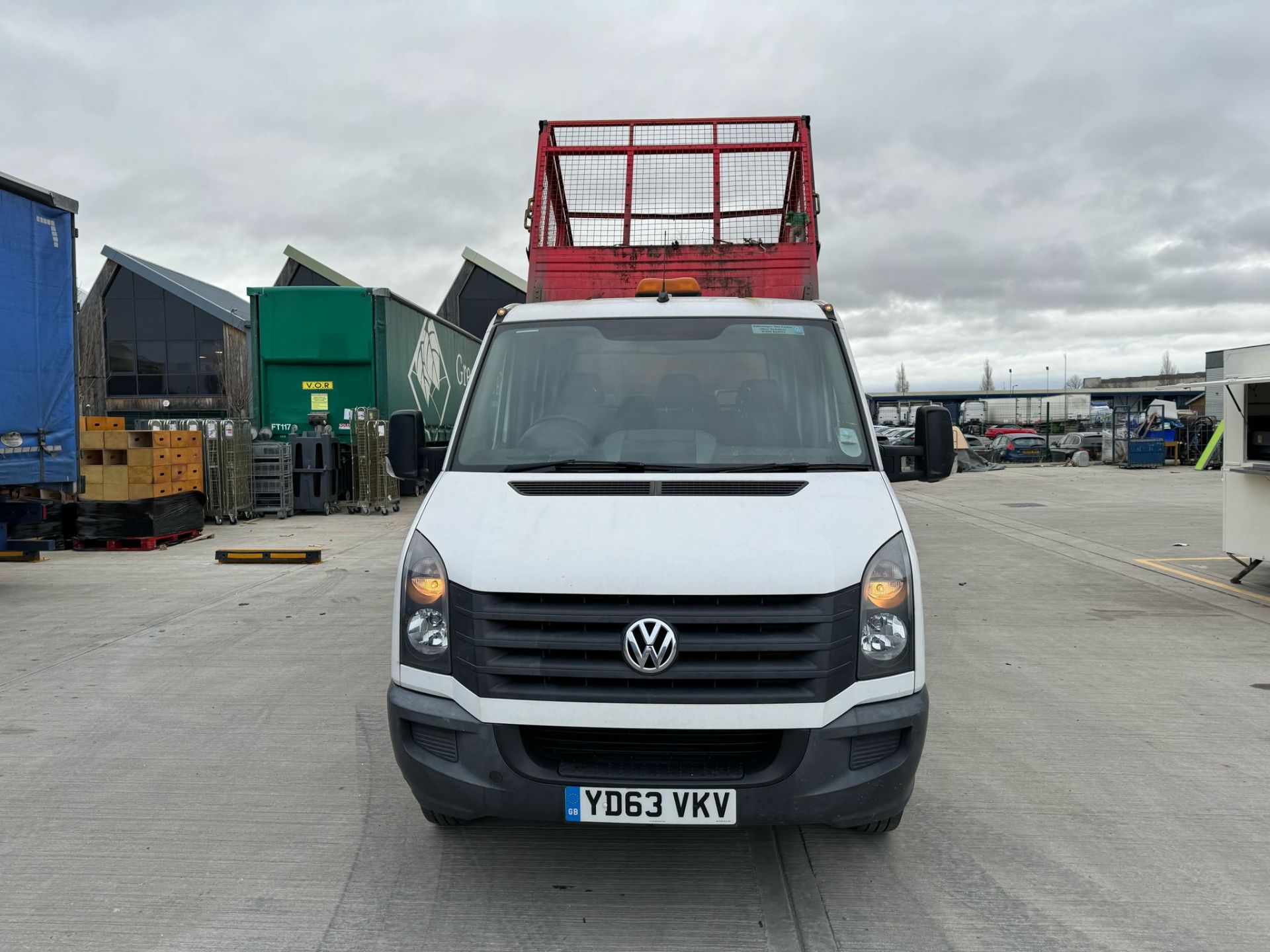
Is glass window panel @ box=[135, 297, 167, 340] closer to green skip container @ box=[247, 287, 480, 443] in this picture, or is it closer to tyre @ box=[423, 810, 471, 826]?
green skip container @ box=[247, 287, 480, 443]

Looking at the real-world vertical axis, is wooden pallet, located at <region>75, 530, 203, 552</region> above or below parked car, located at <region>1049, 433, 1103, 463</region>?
below

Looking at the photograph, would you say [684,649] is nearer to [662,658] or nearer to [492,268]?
[662,658]

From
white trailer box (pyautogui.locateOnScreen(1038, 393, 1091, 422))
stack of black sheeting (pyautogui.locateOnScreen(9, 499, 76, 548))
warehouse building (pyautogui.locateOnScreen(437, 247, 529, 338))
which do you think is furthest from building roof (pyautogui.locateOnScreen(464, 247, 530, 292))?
white trailer box (pyautogui.locateOnScreen(1038, 393, 1091, 422))

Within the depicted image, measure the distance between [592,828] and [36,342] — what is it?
785cm

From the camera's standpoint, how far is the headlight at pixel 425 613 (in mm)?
3049

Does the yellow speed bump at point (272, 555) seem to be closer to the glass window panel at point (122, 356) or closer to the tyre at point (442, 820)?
the tyre at point (442, 820)

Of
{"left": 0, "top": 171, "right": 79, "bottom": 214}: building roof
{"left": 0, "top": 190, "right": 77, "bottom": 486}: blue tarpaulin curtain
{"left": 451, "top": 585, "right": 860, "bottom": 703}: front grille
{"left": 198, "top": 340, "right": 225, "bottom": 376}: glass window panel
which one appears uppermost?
{"left": 198, "top": 340, "right": 225, "bottom": 376}: glass window panel

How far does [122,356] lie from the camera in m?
37.1

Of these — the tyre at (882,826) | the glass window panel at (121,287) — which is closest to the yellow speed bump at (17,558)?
the tyre at (882,826)

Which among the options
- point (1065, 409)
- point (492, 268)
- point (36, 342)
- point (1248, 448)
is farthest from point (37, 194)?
point (1065, 409)

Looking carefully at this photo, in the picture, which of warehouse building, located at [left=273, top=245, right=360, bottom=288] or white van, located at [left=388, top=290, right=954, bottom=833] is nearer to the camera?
white van, located at [left=388, top=290, right=954, bottom=833]

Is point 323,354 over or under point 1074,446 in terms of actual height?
over

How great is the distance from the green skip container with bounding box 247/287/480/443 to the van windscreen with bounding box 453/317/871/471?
1310 cm

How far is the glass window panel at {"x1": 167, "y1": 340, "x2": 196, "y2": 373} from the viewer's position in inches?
1442
